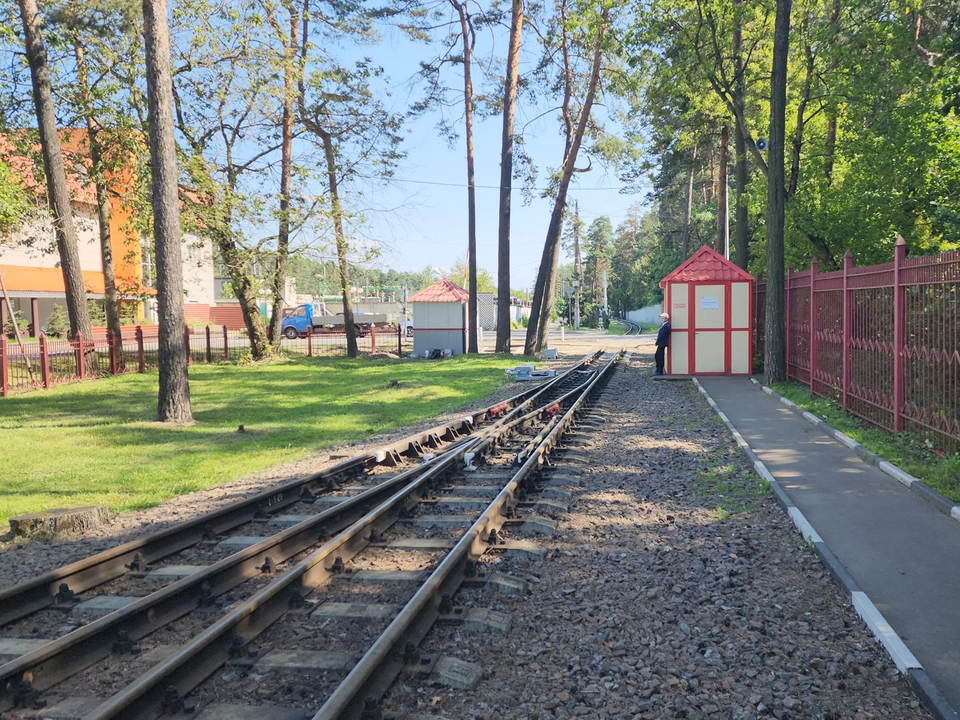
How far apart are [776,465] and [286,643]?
677cm

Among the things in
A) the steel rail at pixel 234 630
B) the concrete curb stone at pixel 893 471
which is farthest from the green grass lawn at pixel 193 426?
the concrete curb stone at pixel 893 471

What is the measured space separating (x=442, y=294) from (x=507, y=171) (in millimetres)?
6018

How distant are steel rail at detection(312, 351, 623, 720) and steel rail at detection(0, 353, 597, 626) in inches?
94.9

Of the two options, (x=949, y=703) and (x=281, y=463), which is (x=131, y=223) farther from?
(x=949, y=703)

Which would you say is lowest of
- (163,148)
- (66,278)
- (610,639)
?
(610,639)

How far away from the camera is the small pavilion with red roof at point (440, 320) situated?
3284 centimetres

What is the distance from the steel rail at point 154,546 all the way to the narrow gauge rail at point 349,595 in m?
1.00

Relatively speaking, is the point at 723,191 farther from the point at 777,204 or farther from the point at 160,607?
the point at 160,607

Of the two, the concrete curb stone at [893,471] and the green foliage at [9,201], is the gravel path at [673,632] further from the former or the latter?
the green foliage at [9,201]

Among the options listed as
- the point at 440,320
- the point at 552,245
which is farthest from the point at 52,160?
the point at 552,245

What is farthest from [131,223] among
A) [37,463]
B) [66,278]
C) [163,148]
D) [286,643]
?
[286,643]

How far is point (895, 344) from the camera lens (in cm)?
992

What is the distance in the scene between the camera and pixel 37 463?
10.5 m

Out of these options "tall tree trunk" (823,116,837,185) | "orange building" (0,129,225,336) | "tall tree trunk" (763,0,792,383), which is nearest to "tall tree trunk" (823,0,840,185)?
"tall tree trunk" (823,116,837,185)
